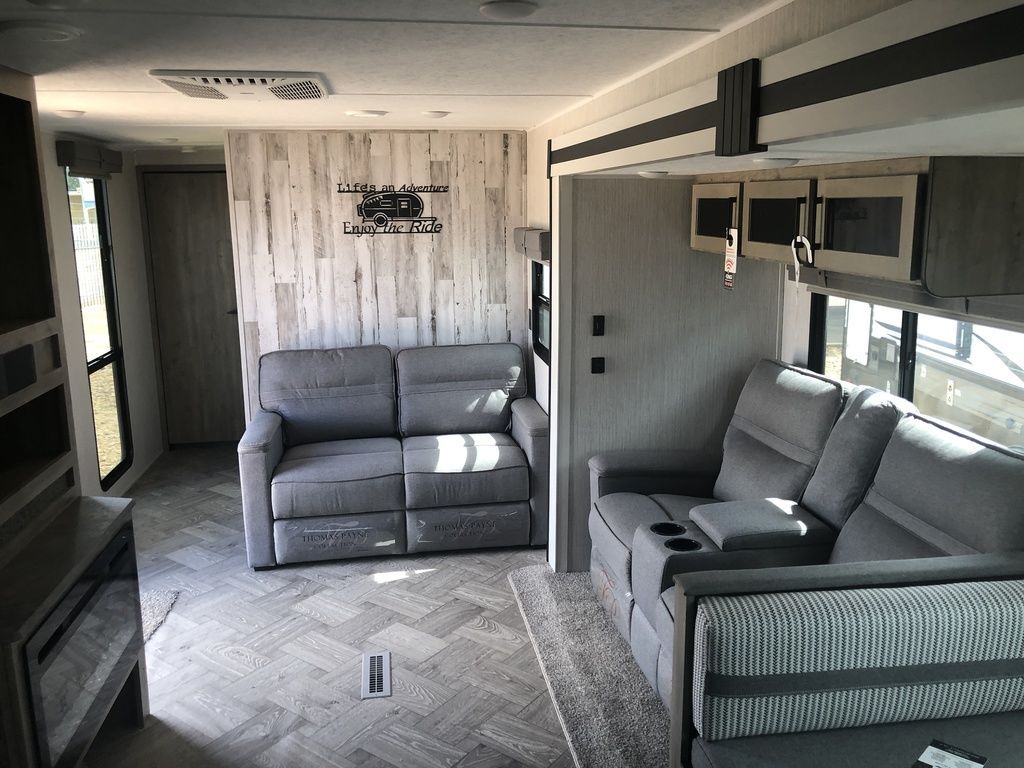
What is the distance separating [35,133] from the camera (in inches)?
102

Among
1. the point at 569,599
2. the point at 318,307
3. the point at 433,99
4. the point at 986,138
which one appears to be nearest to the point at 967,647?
the point at 986,138

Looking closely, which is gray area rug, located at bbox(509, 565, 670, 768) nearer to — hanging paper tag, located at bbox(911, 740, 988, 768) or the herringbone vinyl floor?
the herringbone vinyl floor

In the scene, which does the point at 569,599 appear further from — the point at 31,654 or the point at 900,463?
the point at 31,654

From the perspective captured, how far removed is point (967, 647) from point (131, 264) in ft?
18.2

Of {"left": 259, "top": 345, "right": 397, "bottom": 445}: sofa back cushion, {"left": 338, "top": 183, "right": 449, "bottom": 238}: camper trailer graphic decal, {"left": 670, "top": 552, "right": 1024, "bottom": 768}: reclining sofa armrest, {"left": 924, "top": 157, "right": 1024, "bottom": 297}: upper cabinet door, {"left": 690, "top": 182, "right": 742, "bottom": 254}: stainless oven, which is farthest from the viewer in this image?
{"left": 338, "top": 183, "right": 449, "bottom": 238}: camper trailer graphic decal

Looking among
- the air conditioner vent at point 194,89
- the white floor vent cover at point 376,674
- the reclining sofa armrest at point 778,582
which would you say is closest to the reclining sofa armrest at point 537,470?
the white floor vent cover at point 376,674

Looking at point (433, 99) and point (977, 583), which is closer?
point (977, 583)

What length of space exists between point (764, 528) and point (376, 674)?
1595 millimetres

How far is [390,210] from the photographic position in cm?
502

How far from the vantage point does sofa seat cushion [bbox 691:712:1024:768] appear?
1.87m

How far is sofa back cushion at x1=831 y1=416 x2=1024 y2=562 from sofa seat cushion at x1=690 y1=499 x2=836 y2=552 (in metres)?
0.11

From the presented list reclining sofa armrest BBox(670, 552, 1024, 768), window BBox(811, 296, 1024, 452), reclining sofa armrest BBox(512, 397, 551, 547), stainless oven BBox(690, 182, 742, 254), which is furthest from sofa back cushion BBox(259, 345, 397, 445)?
reclining sofa armrest BBox(670, 552, 1024, 768)

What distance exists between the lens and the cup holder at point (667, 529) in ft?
10.1

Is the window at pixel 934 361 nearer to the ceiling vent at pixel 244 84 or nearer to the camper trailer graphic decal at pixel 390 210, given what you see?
the ceiling vent at pixel 244 84
